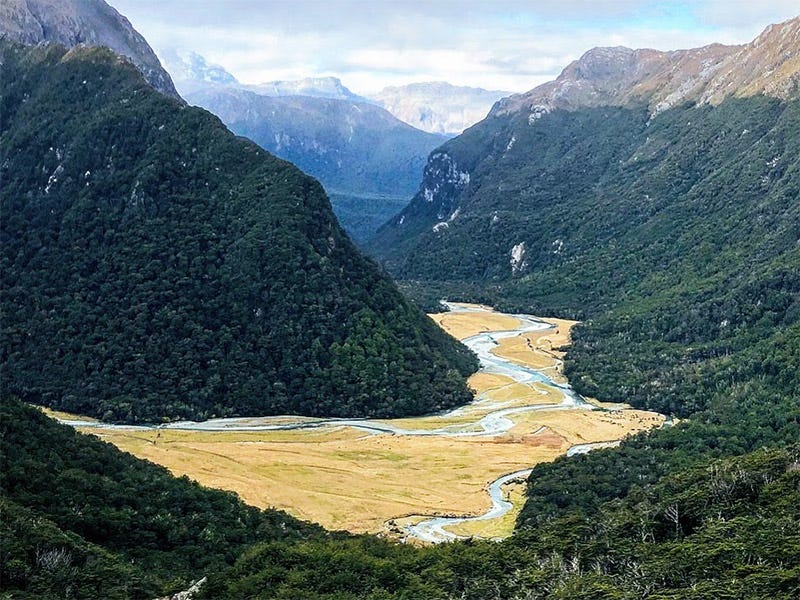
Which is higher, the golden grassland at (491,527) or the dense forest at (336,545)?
the dense forest at (336,545)

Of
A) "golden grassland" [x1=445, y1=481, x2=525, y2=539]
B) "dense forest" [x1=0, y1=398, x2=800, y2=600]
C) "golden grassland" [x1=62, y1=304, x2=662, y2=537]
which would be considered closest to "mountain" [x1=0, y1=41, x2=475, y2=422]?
"golden grassland" [x1=62, y1=304, x2=662, y2=537]

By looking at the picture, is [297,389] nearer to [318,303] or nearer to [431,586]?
[318,303]

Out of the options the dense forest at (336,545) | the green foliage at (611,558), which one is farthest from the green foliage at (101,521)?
the green foliage at (611,558)

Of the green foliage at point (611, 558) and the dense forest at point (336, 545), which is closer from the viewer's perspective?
the green foliage at point (611, 558)

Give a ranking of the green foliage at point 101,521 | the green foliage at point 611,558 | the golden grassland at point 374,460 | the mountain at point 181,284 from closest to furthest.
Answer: the green foliage at point 611,558 → the green foliage at point 101,521 → the golden grassland at point 374,460 → the mountain at point 181,284

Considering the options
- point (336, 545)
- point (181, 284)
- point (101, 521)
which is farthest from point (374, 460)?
point (181, 284)

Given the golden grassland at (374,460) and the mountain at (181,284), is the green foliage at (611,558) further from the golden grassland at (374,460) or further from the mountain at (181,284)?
the mountain at (181,284)
